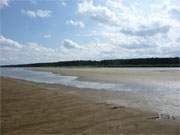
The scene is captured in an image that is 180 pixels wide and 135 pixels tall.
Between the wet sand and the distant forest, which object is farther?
the distant forest

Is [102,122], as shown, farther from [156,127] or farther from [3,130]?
[3,130]

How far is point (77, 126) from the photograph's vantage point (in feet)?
25.4

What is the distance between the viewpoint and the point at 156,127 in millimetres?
7770

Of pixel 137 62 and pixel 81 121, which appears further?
pixel 137 62

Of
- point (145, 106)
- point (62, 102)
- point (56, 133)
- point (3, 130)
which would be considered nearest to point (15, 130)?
point (3, 130)

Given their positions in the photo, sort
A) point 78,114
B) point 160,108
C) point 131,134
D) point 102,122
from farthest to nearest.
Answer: point 160,108 < point 78,114 < point 102,122 < point 131,134

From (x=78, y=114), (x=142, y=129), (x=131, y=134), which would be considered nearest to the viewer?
(x=131, y=134)

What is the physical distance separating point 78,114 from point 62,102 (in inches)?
111

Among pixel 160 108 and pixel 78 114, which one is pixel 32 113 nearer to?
pixel 78 114

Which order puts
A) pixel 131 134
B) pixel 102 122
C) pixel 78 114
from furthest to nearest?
pixel 78 114 < pixel 102 122 < pixel 131 134

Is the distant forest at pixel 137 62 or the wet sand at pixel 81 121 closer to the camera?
the wet sand at pixel 81 121

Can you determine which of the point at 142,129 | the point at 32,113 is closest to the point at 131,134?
the point at 142,129

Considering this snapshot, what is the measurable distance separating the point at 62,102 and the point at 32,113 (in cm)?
263

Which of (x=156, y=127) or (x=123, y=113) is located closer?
(x=156, y=127)
